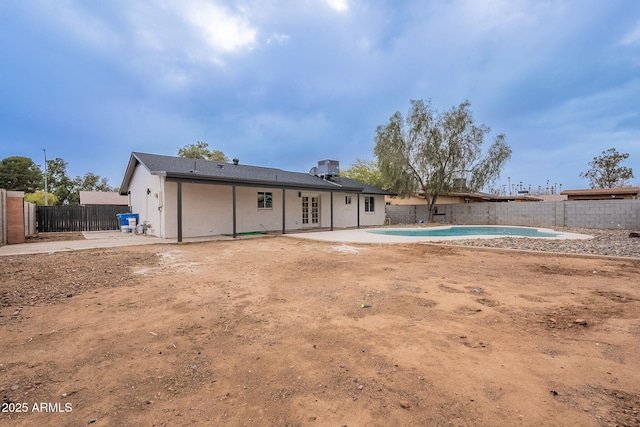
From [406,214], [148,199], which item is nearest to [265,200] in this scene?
[148,199]

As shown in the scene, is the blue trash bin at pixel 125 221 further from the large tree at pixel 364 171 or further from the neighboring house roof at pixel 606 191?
the neighboring house roof at pixel 606 191

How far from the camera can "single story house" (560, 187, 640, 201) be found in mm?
22108

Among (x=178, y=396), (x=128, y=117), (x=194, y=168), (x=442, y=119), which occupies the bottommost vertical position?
(x=178, y=396)

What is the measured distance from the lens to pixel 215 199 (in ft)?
43.4

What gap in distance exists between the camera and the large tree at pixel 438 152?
67.7 feet

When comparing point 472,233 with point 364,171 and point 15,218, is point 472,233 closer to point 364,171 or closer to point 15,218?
point 364,171

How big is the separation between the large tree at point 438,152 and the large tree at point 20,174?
4031cm

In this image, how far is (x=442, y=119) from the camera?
821 inches

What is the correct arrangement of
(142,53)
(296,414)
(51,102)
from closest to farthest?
1. (296,414)
2. (142,53)
3. (51,102)

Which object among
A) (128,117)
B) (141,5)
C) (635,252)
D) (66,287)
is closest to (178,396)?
(66,287)

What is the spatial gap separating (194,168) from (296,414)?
13.1 metres

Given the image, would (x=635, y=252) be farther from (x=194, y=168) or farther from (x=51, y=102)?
(x=51, y=102)

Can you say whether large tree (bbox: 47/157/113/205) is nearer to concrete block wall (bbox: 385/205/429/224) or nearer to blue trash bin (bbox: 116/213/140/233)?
blue trash bin (bbox: 116/213/140/233)

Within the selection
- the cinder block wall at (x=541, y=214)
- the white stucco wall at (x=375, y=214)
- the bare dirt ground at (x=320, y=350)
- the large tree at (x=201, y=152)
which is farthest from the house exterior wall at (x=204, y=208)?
the large tree at (x=201, y=152)
